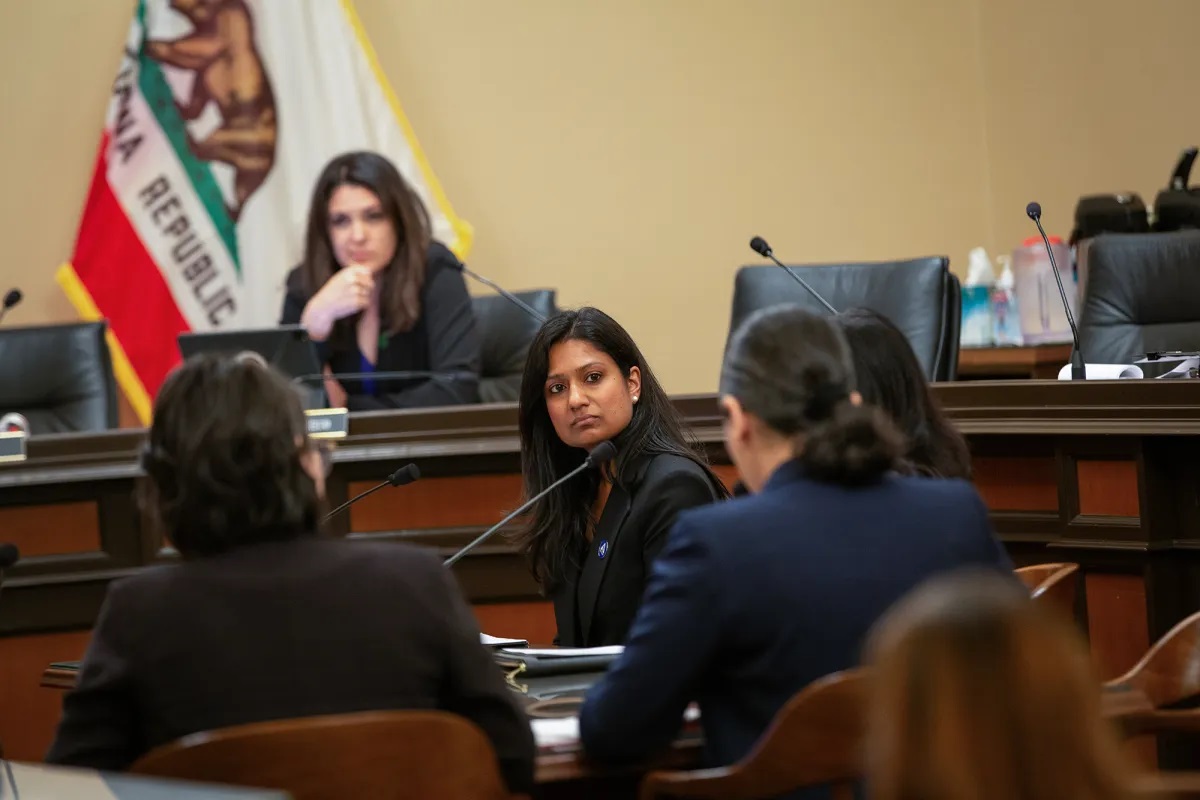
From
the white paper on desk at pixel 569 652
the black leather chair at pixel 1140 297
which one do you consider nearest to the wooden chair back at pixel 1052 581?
the white paper on desk at pixel 569 652

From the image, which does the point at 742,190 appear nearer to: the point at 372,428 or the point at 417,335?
the point at 417,335

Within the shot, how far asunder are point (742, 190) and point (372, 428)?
7.78ft

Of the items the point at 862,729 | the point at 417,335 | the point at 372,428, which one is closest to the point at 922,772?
the point at 862,729

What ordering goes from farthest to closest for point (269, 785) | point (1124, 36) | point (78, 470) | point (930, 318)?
1. point (1124, 36)
2. point (930, 318)
3. point (78, 470)
4. point (269, 785)

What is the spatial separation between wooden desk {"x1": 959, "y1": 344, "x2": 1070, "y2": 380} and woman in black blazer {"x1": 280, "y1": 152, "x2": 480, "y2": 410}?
5.51ft

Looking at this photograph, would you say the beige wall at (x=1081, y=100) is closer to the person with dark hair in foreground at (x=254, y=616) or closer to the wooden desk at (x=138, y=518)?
the wooden desk at (x=138, y=518)

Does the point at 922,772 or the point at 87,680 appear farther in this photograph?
the point at 87,680

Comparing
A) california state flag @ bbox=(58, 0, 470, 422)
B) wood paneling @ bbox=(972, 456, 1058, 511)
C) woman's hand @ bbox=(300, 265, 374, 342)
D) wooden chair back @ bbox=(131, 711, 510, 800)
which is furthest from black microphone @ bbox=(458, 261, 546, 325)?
wooden chair back @ bbox=(131, 711, 510, 800)

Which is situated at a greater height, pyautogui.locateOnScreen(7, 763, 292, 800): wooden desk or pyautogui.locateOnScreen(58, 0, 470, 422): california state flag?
pyautogui.locateOnScreen(58, 0, 470, 422): california state flag

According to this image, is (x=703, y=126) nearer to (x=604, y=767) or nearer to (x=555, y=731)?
(x=555, y=731)

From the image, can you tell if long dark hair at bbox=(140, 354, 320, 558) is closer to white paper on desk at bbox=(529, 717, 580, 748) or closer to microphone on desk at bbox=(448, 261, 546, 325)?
white paper on desk at bbox=(529, 717, 580, 748)

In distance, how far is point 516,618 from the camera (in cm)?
359

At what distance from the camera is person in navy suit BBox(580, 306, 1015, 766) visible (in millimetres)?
1608

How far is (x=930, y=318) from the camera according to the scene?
3.93m
